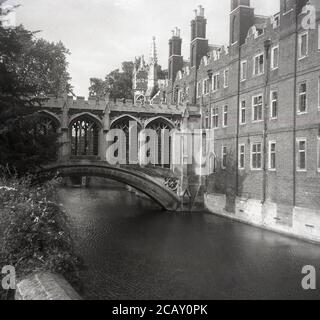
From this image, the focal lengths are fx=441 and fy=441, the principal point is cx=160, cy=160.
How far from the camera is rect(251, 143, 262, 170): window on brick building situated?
23344 millimetres

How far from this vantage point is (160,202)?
95.2ft

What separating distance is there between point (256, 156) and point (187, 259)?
957 centimetres

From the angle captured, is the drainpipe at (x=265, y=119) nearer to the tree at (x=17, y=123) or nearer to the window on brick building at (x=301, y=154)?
the window on brick building at (x=301, y=154)

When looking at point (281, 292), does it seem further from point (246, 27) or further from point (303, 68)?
point (246, 27)

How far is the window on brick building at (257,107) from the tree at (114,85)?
28.6 metres

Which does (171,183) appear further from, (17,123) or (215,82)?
(17,123)

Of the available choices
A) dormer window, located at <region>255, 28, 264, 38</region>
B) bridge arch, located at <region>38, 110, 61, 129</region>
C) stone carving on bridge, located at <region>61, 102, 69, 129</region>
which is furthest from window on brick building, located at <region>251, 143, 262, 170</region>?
bridge arch, located at <region>38, 110, 61, 129</region>

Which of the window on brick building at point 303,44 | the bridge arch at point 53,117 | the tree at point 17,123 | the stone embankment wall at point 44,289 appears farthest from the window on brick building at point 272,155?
the stone embankment wall at point 44,289

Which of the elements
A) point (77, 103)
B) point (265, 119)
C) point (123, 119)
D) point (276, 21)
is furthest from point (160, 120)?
point (276, 21)

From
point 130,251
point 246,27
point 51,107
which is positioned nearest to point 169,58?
point 246,27

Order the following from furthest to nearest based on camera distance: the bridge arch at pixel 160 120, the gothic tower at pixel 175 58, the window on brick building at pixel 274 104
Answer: the gothic tower at pixel 175 58 → the bridge arch at pixel 160 120 → the window on brick building at pixel 274 104

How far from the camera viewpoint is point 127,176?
1108 inches

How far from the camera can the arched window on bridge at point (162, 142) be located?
2911 cm

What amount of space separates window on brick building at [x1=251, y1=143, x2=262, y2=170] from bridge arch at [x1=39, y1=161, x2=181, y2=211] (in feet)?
21.3
